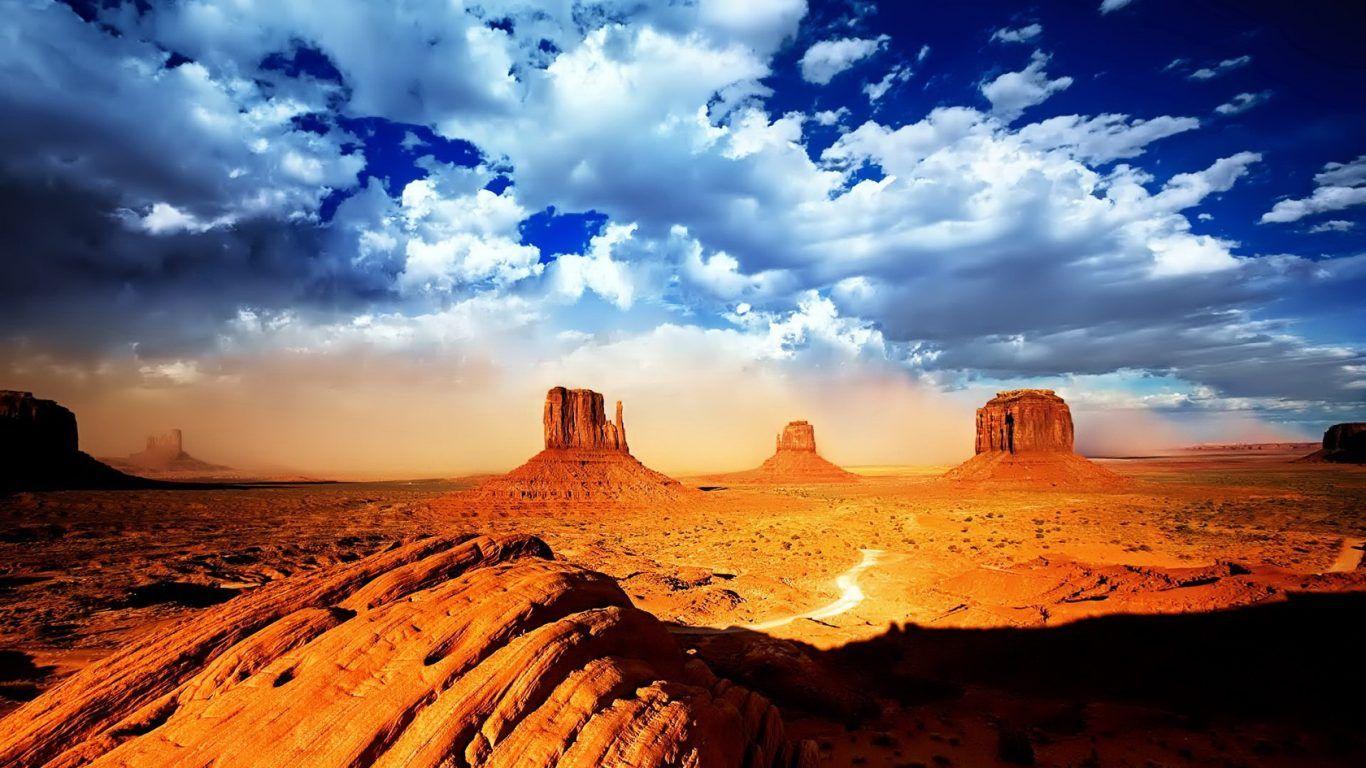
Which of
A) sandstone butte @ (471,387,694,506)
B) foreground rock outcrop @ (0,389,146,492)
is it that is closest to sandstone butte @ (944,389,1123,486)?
sandstone butte @ (471,387,694,506)

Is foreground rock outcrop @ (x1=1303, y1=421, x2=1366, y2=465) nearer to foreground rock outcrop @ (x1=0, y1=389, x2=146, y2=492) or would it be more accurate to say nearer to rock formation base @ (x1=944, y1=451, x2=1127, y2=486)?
rock formation base @ (x1=944, y1=451, x2=1127, y2=486)

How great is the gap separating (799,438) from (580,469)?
8837 centimetres

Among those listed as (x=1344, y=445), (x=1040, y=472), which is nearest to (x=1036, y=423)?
(x=1040, y=472)

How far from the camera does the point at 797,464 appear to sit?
518 ft

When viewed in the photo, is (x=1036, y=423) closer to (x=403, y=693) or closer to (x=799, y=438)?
(x=799, y=438)

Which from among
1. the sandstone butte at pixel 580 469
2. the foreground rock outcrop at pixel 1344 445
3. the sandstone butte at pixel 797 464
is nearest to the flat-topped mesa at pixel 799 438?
the sandstone butte at pixel 797 464

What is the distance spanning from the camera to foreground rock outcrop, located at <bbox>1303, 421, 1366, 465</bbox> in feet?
461

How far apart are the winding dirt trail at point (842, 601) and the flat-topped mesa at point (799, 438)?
5123 inches

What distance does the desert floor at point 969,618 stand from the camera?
13117mm

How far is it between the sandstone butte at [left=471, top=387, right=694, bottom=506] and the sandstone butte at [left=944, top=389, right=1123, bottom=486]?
61.1m

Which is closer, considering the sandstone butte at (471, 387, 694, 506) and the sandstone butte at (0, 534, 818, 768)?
the sandstone butte at (0, 534, 818, 768)

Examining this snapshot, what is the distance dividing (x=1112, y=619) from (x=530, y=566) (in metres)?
19.3

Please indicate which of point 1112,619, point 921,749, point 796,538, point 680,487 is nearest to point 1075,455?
point 680,487

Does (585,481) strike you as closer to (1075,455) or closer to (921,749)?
(921,749)
